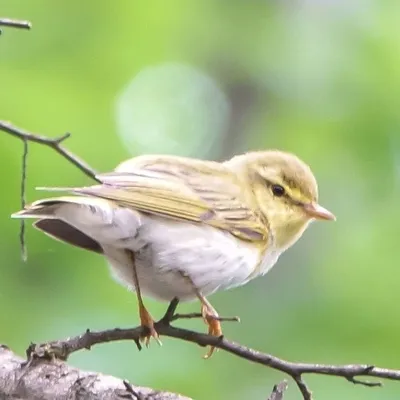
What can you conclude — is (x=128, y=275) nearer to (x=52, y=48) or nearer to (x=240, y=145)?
(x=52, y=48)

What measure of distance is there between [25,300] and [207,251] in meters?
1.17

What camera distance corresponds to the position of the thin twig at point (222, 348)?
1828mm

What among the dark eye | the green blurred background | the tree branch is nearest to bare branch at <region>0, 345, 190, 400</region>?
the tree branch

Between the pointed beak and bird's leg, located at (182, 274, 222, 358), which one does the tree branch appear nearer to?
bird's leg, located at (182, 274, 222, 358)

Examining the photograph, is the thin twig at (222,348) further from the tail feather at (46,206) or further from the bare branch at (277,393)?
the tail feather at (46,206)

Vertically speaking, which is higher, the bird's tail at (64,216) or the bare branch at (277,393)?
the bird's tail at (64,216)

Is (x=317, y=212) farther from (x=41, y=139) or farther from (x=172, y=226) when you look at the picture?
(x=41, y=139)

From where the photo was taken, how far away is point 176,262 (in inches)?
95.0

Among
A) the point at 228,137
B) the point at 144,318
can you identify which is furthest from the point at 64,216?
the point at 228,137

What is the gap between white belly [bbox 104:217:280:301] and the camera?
7.89 ft

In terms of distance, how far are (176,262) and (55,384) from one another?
1.58ft

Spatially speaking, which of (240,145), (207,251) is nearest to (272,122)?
(240,145)

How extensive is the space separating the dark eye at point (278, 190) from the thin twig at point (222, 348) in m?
0.80

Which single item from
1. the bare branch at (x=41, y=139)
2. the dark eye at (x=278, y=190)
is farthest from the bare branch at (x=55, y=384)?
the dark eye at (x=278, y=190)
